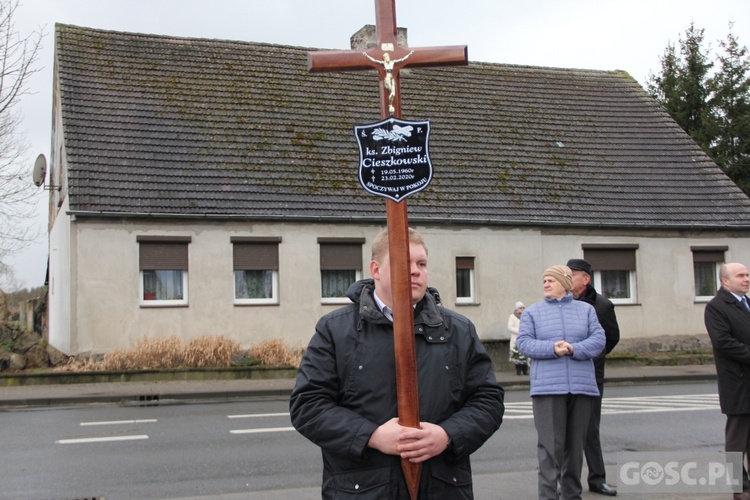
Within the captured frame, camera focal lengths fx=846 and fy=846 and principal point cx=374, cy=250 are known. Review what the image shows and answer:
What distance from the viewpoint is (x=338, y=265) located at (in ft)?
72.3

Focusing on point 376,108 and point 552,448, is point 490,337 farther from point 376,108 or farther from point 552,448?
point 552,448

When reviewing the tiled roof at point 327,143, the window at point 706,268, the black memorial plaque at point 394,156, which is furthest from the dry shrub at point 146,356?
the black memorial plaque at point 394,156

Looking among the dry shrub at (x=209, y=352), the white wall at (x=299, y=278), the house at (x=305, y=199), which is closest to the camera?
the dry shrub at (x=209, y=352)

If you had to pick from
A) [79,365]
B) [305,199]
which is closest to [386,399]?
[79,365]

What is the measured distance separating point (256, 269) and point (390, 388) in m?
18.0

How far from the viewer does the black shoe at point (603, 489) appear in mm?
7312

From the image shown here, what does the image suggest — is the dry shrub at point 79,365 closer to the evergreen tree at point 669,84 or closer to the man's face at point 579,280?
the man's face at point 579,280

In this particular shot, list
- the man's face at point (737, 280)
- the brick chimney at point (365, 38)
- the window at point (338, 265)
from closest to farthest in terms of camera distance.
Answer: the man's face at point (737, 280)
the window at point (338, 265)
the brick chimney at point (365, 38)

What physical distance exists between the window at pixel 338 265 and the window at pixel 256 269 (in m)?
1.25

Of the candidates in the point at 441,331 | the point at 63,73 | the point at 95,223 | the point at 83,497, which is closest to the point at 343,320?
the point at 441,331

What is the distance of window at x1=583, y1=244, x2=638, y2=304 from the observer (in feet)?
79.8

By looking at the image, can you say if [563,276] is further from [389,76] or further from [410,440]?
[410,440]

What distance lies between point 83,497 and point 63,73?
17.3 metres

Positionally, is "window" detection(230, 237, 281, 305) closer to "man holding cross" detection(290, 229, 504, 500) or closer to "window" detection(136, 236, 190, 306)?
"window" detection(136, 236, 190, 306)
